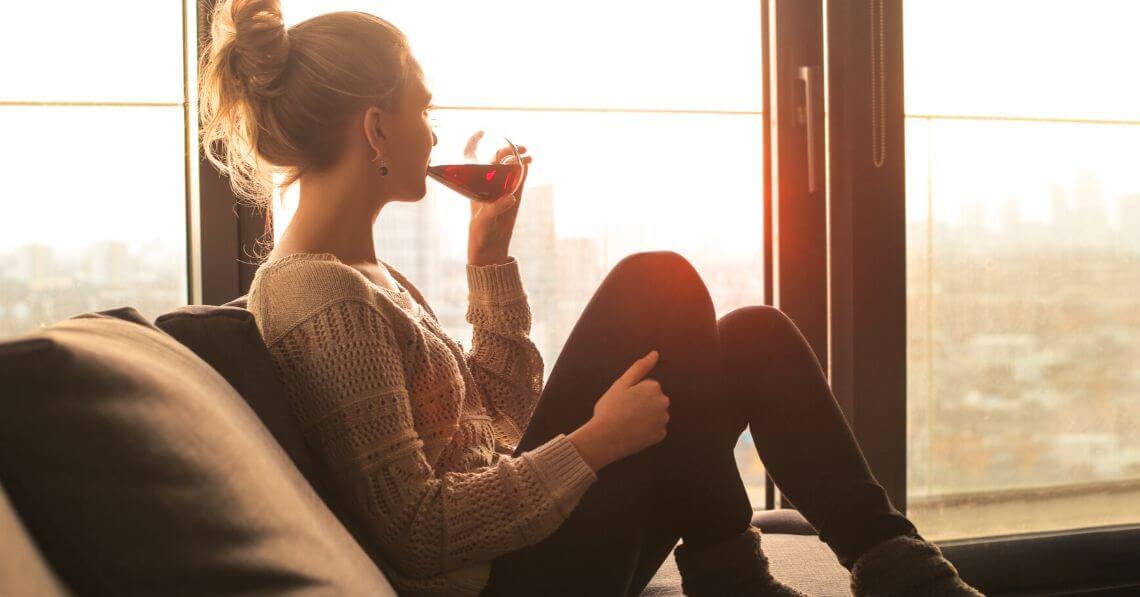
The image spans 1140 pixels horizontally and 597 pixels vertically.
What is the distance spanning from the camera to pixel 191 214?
1.98m

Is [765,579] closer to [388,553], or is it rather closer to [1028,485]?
[388,553]

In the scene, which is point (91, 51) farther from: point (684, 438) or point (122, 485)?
point (122, 485)

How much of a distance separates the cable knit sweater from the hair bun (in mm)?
249

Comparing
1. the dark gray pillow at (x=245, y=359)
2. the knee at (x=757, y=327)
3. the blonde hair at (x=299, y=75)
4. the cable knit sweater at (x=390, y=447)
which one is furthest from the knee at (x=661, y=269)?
the dark gray pillow at (x=245, y=359)

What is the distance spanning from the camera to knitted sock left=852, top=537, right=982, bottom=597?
48.7 inches

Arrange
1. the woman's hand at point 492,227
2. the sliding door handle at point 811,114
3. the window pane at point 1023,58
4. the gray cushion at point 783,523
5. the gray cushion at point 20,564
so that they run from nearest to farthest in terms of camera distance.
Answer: the gray cushion at point 20,564 < the woman's hand at point 492,227 < the gray cushion at point 783,523 < the sliding door handle at point 811,114 < the window pane at point 1023,58

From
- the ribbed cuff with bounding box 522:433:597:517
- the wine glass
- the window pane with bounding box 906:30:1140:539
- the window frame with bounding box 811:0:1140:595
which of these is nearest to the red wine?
the wine glass

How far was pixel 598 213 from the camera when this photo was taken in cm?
229

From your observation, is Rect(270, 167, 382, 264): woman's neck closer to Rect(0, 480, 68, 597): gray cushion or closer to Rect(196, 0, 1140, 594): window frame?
Rect(0, 480, 68, 597): gray cushion

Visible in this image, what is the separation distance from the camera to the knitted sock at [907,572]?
4.06 ft

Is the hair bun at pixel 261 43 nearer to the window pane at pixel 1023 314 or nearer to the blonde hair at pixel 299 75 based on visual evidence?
the blonde hair at pixel 299 75

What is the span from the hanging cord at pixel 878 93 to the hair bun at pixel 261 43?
4.98 feet

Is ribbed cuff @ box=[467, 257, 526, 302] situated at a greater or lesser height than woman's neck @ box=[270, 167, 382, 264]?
lesser

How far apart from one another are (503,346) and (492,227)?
7.9 inches
